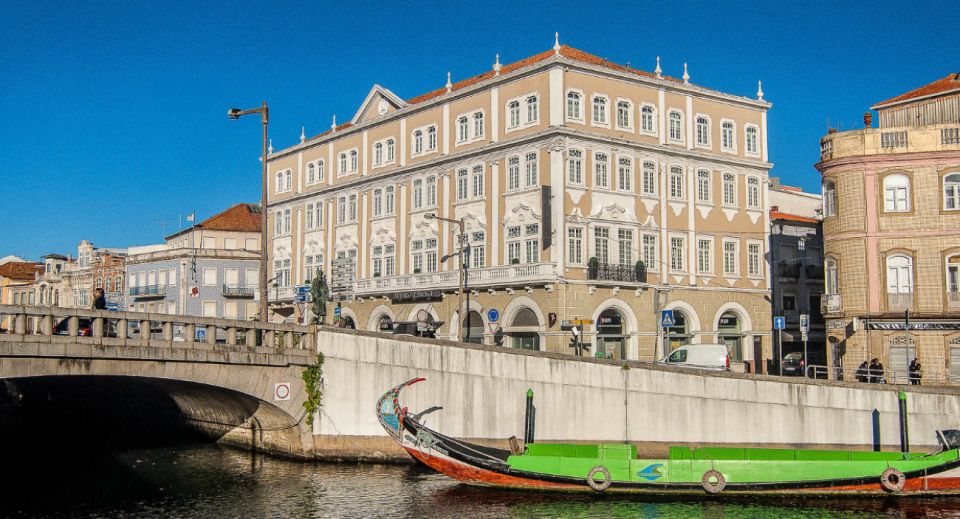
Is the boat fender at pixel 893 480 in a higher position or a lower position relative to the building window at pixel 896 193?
lower

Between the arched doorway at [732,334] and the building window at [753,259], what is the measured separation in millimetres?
3101

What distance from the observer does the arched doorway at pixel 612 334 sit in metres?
52.9

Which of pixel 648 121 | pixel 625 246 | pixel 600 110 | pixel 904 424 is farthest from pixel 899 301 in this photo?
pixel 600 110

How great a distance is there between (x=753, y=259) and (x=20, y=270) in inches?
4021

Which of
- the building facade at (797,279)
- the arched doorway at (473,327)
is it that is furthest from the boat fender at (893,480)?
the building facade at (797,279)

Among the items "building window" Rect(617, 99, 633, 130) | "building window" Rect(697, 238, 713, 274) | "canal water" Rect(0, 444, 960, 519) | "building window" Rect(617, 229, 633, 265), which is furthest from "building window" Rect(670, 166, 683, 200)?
"canal water" Rect(0, 444, 960, 519)

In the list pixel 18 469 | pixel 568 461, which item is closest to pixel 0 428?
pixel 18 469

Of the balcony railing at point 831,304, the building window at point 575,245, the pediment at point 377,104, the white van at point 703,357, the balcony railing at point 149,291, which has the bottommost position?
the white van at point 703,357

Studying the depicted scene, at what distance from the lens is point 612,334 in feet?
176

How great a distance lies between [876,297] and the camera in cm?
4531

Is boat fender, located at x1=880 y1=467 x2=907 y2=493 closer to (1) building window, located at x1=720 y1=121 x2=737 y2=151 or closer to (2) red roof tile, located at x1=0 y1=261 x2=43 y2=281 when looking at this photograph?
(1) building window, located at x1=720 y1=121 x2=737 y2=151

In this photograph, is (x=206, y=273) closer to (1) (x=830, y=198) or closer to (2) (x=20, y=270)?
(2) (x=20, y=270)

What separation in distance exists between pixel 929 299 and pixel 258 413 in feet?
100.0

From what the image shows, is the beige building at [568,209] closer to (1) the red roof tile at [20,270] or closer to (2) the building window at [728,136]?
(2) the building window at [728,136]
